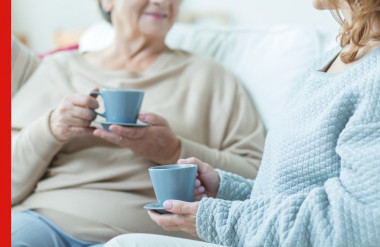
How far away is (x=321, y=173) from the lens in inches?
36.9

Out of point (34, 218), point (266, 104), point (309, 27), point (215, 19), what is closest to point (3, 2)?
point (34, 218)

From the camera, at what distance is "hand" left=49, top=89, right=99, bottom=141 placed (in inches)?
58.0

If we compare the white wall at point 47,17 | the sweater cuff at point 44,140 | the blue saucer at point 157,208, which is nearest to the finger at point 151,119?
the sweater cuff at point 44,140

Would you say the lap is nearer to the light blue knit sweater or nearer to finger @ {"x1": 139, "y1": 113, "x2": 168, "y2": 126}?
finger @ {"x1": 139, "y1": 113, "x2": 168, "y2": 126}

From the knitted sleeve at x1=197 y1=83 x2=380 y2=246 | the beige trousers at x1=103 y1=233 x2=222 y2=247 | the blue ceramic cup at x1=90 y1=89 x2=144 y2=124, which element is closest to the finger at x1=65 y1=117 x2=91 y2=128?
the blue ceramic cup at x1=90 y1=89 x2=144 y2=124

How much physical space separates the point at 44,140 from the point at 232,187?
613 millimetres

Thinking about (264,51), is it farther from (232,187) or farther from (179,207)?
(179,207)

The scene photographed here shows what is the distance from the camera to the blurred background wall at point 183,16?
3154 mm

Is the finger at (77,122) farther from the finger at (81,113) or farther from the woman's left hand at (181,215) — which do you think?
the woman's left hand at (181,215)

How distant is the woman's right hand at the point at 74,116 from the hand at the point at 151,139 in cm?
6

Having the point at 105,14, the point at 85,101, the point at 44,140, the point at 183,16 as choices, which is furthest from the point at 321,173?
the point at 183,16

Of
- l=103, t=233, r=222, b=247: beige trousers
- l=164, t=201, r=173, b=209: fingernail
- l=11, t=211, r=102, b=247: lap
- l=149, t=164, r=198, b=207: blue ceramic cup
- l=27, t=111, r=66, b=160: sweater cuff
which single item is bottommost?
l=11, t=211, r=102, b=247: lap

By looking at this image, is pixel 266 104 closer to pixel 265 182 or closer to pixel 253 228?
pixel 265 182

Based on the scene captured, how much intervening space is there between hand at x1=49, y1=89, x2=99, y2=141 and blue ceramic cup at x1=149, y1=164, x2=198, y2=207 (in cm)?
51
